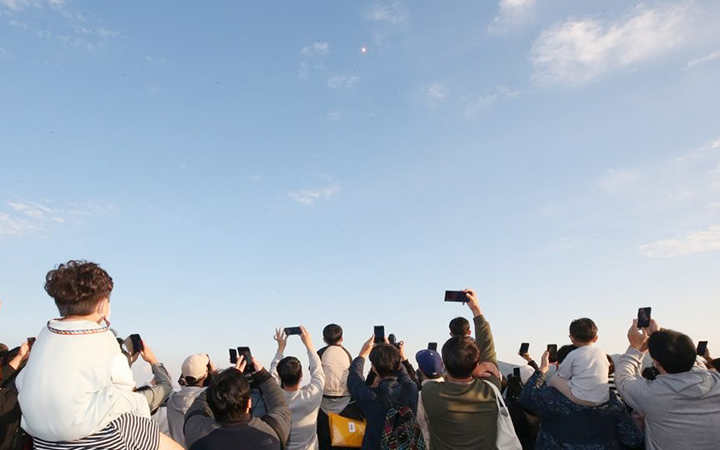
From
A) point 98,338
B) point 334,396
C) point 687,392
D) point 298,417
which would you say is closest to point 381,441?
point 298,417

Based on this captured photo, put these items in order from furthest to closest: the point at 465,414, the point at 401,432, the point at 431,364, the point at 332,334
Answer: the point at 332,334 < the point at 431,364 < the point at 401,432 < the point at 465,414

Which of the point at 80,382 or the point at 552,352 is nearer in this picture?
the point at 80,382

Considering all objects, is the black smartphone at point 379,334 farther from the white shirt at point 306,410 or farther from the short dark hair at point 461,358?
the short dark hair at point 461,358

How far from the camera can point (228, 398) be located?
4.66m

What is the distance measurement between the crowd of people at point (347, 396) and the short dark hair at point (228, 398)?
12 mm

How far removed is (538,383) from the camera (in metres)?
6.04

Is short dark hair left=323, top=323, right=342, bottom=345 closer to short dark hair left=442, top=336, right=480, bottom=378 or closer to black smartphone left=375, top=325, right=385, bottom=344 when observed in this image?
black smartphone left=375, top=325, right=385, bottom=344

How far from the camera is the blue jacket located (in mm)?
6160

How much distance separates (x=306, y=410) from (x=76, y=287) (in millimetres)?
3923

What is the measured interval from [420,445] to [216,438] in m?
2.30

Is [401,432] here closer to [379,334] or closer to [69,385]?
[379,334]

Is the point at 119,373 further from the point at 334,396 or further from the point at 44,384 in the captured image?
the point at 334,396

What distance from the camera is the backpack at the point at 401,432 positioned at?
18.8ft

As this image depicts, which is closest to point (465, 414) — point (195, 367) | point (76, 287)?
point (195, 367)
